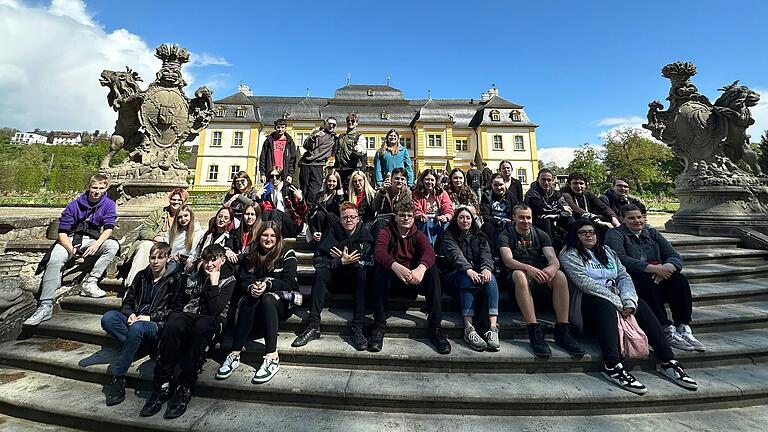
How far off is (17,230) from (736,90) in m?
14.0

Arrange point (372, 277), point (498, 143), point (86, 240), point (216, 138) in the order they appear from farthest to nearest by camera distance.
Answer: point (498, 143)
point (216, 138)
point (86, 240)
point (372, 277)

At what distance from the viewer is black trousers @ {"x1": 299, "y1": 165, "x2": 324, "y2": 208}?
5891 mm

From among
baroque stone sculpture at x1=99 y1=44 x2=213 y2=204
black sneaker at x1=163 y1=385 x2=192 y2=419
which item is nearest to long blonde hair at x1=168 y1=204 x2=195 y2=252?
black sneaker at x1=163 y1=385 x2=192 y2=419

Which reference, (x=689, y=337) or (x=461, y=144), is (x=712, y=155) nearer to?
(x=689, y=337)

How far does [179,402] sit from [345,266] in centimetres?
184

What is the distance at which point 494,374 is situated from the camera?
275cm

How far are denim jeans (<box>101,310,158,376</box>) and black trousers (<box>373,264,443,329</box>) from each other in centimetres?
204

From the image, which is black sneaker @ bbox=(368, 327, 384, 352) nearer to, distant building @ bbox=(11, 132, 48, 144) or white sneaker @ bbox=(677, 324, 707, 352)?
white sneaker @ bbox=(677, 324, 707, 352)

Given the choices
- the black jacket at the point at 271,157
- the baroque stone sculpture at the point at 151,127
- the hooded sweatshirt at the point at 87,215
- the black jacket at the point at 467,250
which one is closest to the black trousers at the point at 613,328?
the black jacket at the point at 467,250

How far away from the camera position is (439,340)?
2932 mm

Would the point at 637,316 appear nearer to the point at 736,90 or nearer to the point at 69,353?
the point at 69,353

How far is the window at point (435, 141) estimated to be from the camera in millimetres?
36000

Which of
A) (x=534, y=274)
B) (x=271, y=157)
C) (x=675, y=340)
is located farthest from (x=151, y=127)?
(x=675, y=340)

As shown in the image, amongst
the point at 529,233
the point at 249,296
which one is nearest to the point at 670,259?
the point at 529,233
